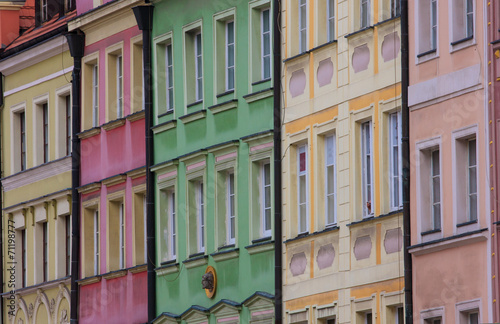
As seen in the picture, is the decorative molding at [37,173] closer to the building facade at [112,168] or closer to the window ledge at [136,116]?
the building facade at [112,168]

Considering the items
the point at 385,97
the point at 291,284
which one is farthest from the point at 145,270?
the point at 385,97

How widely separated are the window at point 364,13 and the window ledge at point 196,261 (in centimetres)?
847

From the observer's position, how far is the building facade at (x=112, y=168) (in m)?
56.6

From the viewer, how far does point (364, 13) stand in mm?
46656

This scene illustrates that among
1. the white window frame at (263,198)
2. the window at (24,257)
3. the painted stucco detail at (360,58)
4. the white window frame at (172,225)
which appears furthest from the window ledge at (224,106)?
the window at (24,257)

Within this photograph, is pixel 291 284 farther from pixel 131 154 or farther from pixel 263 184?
pixel 131 154

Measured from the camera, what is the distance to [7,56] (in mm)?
64438

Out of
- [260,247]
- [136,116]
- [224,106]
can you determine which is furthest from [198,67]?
[260,247]

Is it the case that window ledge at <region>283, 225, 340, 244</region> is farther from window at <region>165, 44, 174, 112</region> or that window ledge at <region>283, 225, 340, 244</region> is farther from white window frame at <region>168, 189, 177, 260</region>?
window at <region>165, 44, 174, 112</region>

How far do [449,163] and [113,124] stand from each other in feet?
55.4

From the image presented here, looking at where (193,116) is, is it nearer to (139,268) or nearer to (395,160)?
(139,268)

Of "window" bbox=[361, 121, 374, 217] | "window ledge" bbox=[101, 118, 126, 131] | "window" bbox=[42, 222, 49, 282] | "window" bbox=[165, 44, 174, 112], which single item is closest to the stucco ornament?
"window" bbox=[165, 44, 174, 112]

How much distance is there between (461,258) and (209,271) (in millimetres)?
11333

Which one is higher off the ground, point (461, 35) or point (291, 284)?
point (461, 35)
